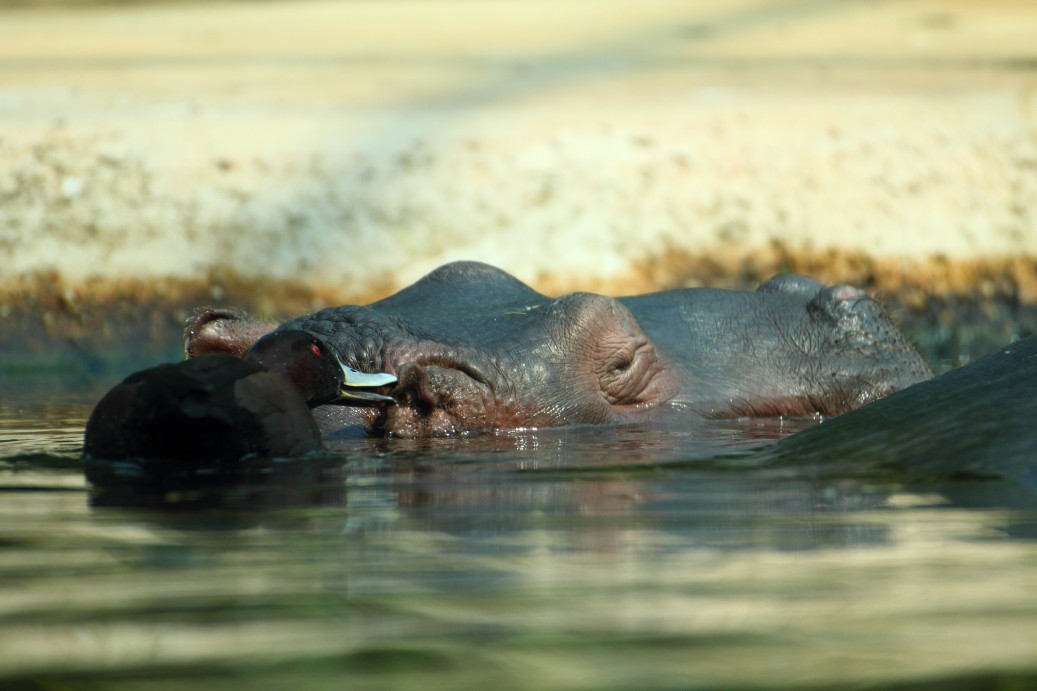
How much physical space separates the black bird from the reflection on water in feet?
0.77

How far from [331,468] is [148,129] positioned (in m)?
6.03

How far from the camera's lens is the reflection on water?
4.74 ft

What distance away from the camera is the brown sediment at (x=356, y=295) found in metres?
8.08

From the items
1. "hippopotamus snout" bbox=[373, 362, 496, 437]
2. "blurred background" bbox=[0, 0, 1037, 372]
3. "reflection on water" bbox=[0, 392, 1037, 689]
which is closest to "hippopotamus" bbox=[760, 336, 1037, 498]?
"reflection on water" bbox=[0, 392, 1037, 689]

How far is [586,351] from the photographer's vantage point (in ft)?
14.6

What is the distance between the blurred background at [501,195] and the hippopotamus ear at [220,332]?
143 inches

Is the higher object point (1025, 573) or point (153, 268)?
point (153, 268)

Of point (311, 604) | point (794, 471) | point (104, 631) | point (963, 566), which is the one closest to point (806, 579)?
point (963, 566)

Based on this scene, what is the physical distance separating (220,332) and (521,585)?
2.63 m

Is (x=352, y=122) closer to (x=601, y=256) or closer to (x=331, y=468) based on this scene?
(x=601, y=256)

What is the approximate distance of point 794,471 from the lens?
300cm

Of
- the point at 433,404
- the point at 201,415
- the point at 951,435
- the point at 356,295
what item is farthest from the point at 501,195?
the point at 951,435

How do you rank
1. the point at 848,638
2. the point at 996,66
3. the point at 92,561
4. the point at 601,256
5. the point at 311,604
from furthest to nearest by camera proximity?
the point at 996,66 → the point at 601,256 → the point at 92,561 → the point at 311,604 → the point at 848,638

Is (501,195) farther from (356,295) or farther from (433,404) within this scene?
(433,404)
